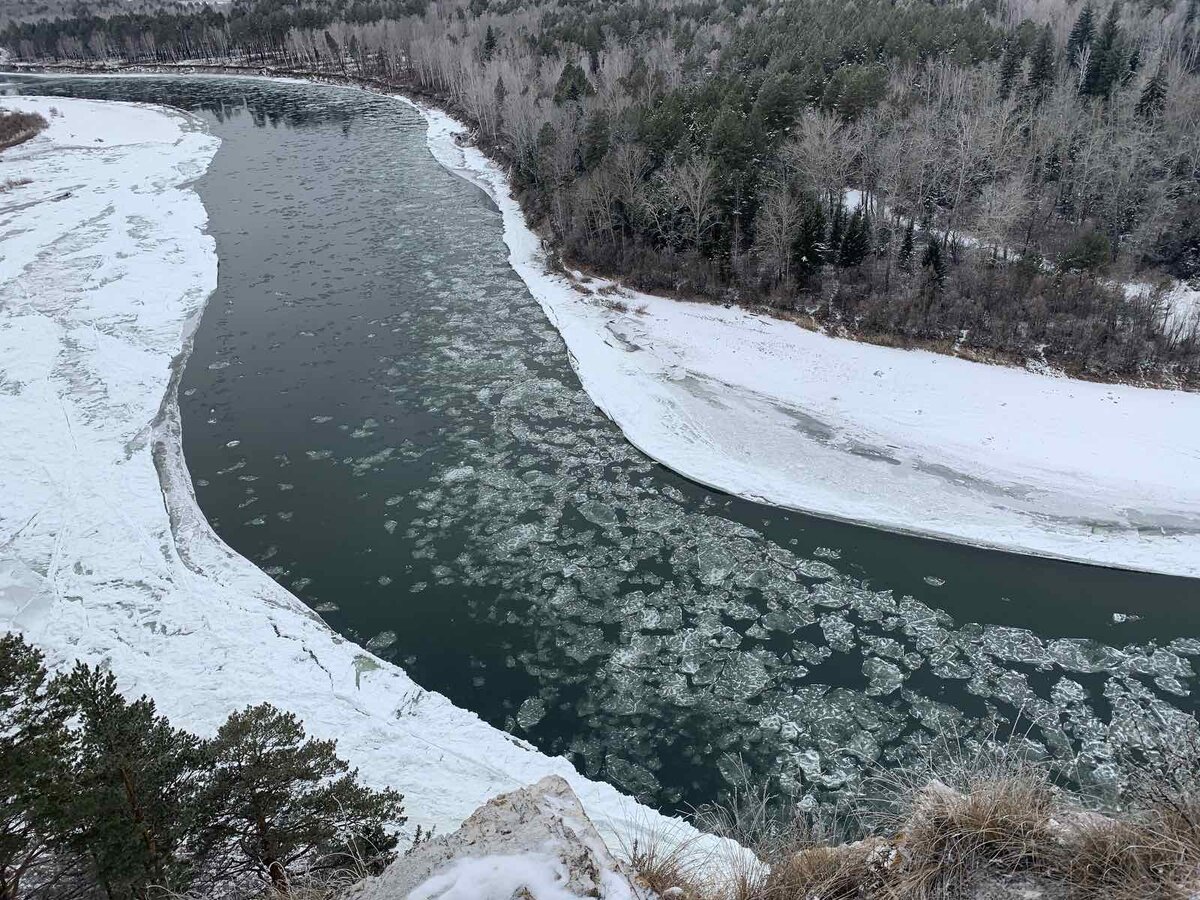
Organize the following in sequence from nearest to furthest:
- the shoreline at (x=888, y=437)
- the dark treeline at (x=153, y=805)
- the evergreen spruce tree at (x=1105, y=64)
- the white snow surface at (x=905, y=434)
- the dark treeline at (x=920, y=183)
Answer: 1. the dark treeline at (x=153, y=805)
2. the shoreline at (x=888, y=437)
3. the white snow surface at (x=905, y=434)
4. the dark treeline at (x=920, y=183)
5. the evergreen spruce tree at (x=1105, y=64)

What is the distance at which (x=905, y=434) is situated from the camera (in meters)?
24.3

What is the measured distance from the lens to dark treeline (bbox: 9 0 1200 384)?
29.7 metres

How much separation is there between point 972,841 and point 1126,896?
1.06 m

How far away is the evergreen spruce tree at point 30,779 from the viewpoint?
7.40 meters

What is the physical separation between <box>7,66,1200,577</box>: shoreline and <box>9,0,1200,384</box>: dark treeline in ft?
7.52

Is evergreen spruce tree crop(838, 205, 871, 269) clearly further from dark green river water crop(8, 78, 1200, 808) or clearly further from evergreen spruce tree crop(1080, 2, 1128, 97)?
evergreen spruce tree crop(1080, 2, 1128, 97)

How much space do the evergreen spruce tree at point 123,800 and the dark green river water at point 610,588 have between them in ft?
23.7

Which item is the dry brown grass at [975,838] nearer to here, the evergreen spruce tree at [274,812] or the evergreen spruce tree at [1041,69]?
the evergreen spruce tree at [274,812]

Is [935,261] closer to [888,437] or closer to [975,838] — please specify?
[888,437]

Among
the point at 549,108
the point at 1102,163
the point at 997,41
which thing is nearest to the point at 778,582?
the point at 1102,163

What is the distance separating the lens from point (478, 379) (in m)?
27.8

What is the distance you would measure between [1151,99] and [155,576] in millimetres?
49749

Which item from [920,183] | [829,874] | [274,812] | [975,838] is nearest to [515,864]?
[829,874]

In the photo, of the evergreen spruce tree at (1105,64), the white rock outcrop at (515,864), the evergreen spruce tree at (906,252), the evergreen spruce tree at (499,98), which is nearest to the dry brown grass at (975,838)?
the white rock outcrop at (515,864)
